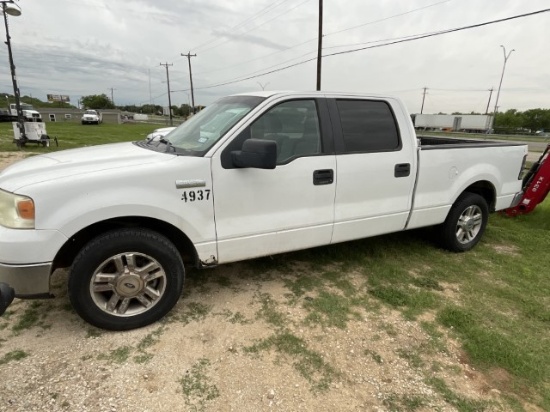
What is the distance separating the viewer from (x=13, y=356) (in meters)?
2.52

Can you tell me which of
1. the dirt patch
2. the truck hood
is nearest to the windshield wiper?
the truck hood

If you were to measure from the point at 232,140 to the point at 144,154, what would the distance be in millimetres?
730

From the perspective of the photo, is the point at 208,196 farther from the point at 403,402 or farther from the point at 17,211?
the point at 403,402

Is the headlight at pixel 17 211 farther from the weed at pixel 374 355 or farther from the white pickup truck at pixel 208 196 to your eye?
the weed at pixel 374 355

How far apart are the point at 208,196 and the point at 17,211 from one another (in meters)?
1.26

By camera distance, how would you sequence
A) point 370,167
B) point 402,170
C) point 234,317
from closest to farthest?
point 234,317 → point 370,167 → point 402,170

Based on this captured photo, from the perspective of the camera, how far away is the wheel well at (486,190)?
459cm

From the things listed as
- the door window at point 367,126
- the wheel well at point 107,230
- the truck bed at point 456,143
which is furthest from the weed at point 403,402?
the truck bed at point 456,143

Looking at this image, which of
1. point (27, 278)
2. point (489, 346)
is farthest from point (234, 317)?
point (489, 346)

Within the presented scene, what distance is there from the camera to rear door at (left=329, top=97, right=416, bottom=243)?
11.3 ft

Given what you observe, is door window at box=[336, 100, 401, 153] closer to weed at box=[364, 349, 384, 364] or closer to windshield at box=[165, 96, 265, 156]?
windshield at box=[165, 96, 265, 156]

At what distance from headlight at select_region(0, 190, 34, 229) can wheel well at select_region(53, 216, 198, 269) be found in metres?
0.29

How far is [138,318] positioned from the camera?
2846 millimetres

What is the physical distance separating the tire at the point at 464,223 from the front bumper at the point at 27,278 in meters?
4.14
